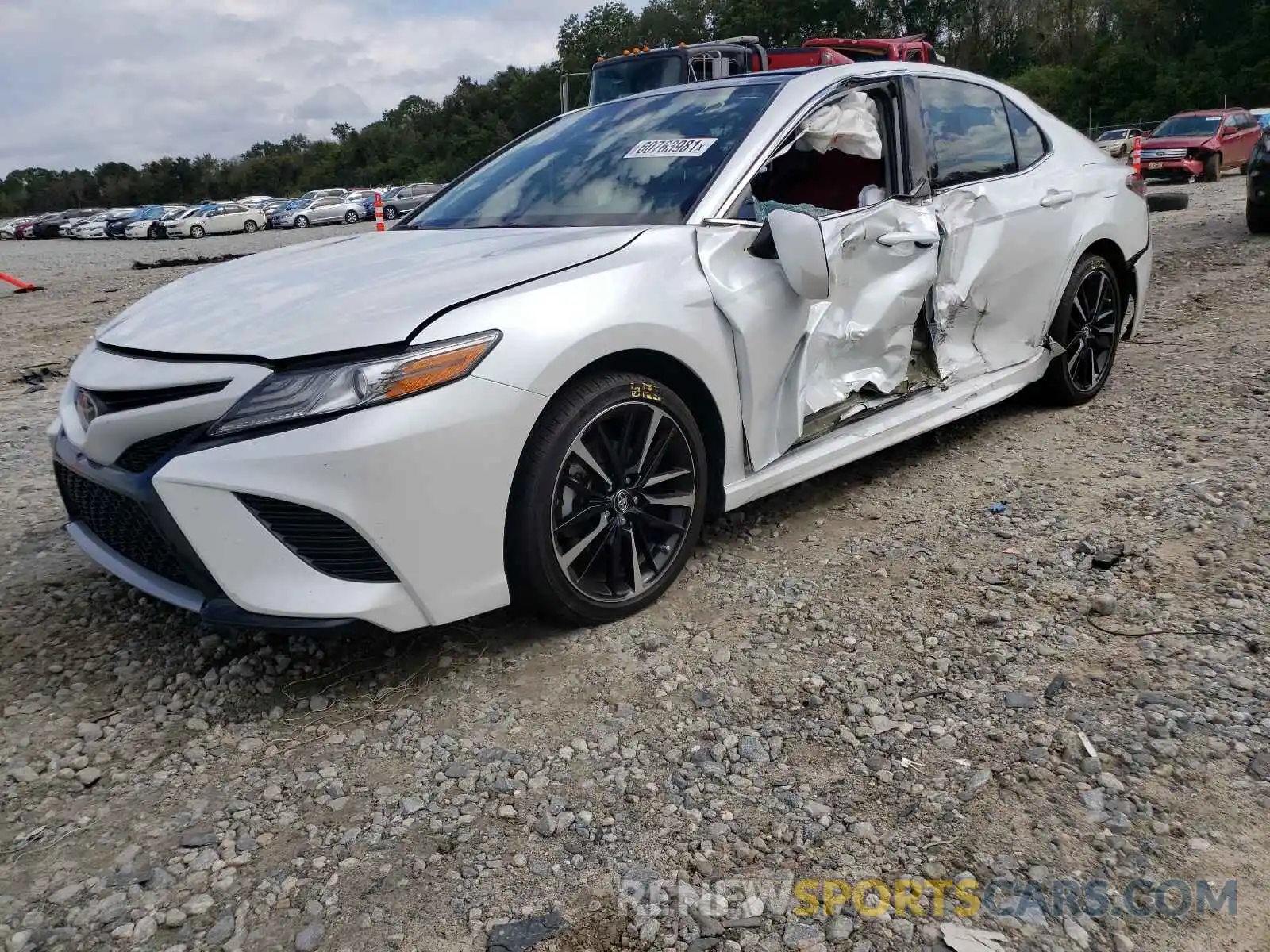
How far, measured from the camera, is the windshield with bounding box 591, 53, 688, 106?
13617 mm

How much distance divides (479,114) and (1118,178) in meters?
85.5

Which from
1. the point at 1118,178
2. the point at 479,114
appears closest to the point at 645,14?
the point at 479,114

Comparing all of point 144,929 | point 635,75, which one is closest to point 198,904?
point 144,929

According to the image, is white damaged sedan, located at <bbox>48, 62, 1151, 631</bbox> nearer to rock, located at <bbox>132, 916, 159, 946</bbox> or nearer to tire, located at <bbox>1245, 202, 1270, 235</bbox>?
rock, located at <bbox>132, 916, 159, 946</bbox>

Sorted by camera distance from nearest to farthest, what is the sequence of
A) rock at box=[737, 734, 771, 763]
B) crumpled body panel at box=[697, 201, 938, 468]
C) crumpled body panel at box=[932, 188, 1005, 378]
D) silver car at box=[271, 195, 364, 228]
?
rock at box=[737, 734, 771, 763] < crumpled body panel at box=[697, 201, 938, 468] < crumpled body panel at box=[932, 188, 1005, 378] < silver car at box=[271, 195, 364, 228]

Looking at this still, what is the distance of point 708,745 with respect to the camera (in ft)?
7.86

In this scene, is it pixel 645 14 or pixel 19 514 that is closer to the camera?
pixel 19 514

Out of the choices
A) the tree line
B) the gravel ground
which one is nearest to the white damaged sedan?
the gravel ground

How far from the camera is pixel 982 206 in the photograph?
13.1ft

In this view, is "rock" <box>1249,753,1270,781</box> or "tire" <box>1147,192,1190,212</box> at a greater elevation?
"tire" <box>1147,192,1190,212</box>

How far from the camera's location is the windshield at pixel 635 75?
1362 cm

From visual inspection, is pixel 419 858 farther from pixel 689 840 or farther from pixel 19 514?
pixel 19 514

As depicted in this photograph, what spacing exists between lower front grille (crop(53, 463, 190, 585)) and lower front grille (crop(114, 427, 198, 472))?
84mm

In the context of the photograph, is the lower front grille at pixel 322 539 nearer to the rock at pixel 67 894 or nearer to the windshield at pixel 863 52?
the rock at pixel 67 894
